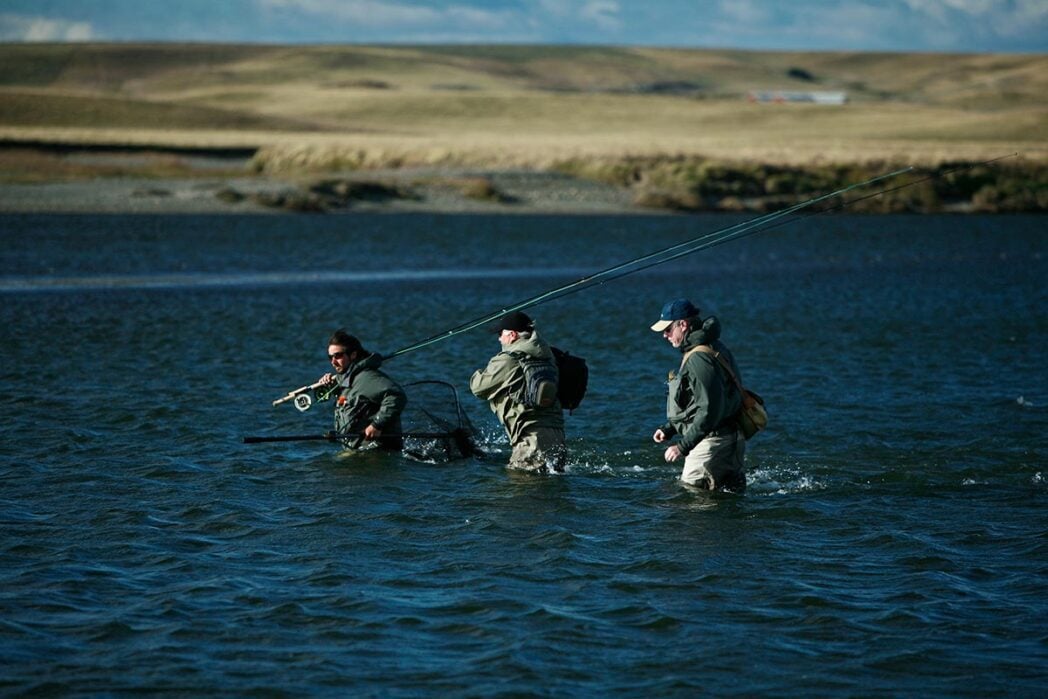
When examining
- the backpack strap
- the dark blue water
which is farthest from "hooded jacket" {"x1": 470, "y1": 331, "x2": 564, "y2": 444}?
the backpack strap

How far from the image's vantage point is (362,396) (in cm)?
1235

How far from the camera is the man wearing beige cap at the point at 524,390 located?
11336 millimetres

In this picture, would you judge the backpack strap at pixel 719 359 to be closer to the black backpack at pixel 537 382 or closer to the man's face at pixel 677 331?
the man's face at pixel 677 331

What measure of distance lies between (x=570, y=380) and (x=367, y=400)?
6.00 ft

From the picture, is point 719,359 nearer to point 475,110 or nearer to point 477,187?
point 477,187

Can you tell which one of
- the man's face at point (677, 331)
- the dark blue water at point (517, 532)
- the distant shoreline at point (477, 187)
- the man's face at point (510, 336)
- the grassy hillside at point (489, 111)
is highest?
the grassy hillside at point (489, 111)

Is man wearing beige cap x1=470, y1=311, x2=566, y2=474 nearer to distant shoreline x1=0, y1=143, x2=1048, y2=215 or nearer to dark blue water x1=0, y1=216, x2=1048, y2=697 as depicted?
dark blue water x1=0, y1=216, x2=1048, y2=697

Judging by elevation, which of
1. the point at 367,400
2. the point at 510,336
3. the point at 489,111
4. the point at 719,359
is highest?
the point at 489,111

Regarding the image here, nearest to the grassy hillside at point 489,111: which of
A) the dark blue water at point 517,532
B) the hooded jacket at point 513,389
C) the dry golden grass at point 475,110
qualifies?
the dry golden grass at point 475,110

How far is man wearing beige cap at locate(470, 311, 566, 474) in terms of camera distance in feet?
37.2

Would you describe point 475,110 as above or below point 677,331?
above

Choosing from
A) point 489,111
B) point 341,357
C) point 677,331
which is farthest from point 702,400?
point 489,111

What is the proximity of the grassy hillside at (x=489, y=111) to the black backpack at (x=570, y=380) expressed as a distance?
45.5m

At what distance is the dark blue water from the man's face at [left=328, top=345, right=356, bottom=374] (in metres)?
0.85
